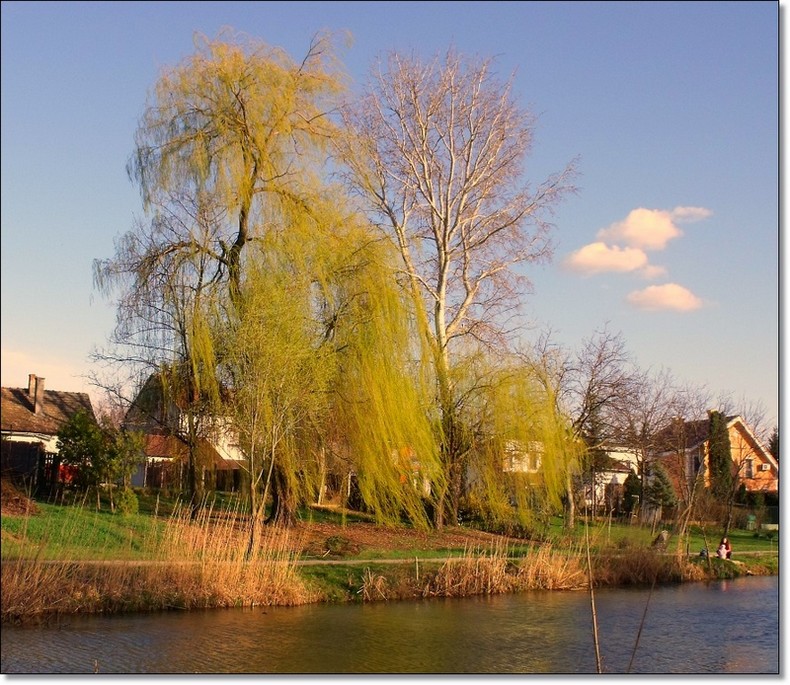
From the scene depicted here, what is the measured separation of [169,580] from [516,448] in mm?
10633

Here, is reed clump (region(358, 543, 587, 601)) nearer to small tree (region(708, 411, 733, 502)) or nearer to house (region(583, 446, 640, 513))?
house (region(583, 446, 640, 513))

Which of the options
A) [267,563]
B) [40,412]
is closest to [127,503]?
[267,563]

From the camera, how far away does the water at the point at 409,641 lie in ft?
34.2

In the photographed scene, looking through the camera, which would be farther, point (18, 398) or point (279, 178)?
point (18, 398)

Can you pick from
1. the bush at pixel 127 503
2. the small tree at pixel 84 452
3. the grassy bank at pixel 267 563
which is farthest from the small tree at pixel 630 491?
the small tree at pixel 84 452

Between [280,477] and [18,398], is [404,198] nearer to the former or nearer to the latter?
[280,477]

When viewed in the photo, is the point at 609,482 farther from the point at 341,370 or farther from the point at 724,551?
the point at 341,370

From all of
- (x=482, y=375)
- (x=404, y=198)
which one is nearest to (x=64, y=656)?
(x=482, y=375)

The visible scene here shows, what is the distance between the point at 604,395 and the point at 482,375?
944 centimetres

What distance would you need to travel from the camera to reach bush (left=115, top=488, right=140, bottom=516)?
61.0ft

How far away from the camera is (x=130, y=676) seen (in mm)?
8828

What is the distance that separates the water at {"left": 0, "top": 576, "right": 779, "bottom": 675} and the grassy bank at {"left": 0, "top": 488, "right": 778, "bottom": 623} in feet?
1.39

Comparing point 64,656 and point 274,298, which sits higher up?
point 274,298

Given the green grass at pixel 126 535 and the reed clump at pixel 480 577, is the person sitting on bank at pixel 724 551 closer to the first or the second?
the green grass at pixel 126 535
